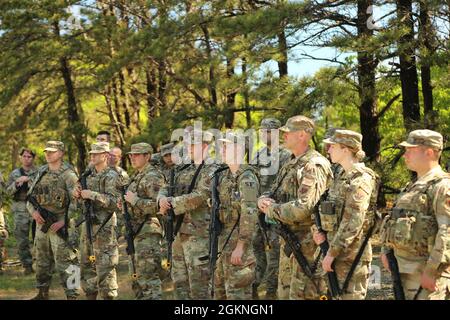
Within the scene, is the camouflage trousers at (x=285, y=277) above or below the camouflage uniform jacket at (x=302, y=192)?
below

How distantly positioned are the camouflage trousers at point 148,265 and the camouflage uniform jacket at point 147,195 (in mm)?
94

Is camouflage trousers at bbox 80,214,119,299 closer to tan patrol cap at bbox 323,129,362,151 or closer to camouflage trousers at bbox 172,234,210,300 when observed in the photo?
camouflage trousers at bbox 172,234,210,300

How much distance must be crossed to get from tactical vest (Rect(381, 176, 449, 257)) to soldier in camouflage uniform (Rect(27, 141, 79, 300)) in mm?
4700

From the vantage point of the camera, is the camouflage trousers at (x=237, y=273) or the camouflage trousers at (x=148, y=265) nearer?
the camouflage trousers at (x=237, y=273)

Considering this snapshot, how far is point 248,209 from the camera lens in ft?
21.1

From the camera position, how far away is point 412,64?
10656 millimetres

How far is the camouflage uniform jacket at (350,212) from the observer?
17.4 feet

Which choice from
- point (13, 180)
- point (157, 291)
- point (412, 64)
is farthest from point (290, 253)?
point (13, 180)

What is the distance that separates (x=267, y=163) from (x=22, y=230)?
504cm

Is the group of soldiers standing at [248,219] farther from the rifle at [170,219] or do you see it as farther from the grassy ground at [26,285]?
the grassy ground at [26,285]

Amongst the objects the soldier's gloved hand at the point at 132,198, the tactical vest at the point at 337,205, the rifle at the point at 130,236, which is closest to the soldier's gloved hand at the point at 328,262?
the tactical vest at the point at 337,205

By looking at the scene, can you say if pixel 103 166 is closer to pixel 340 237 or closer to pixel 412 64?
pixel 340 237

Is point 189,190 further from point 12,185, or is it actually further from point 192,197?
point 12,185
